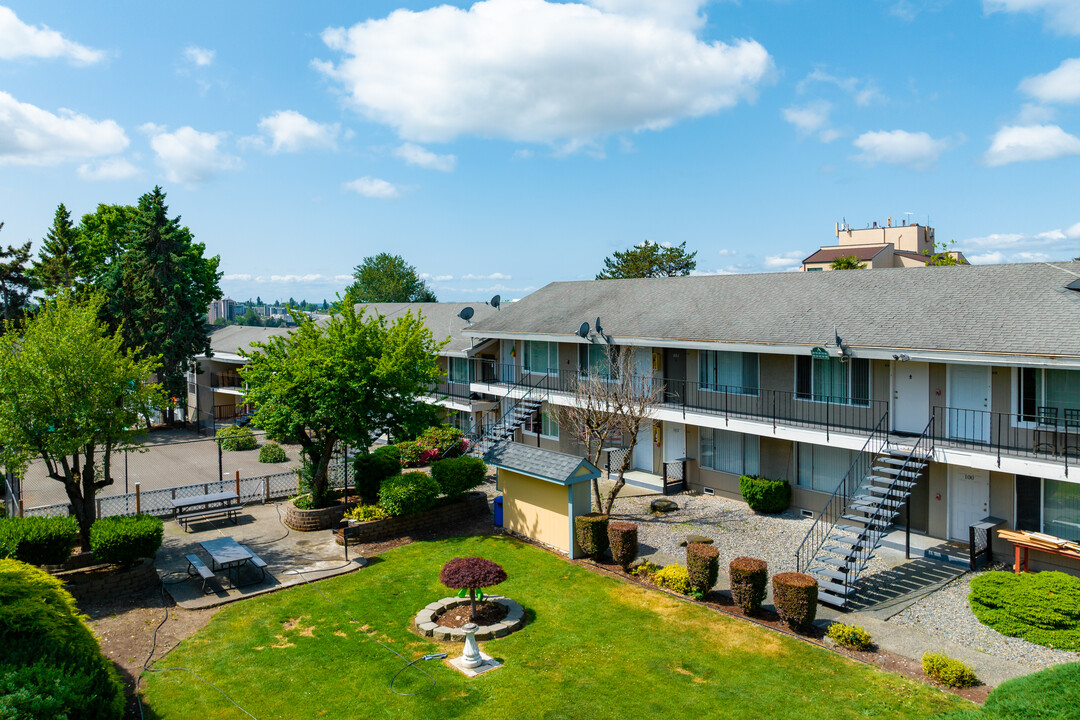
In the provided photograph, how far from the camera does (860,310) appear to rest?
20.5 meters

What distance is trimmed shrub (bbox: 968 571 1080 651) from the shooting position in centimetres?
1319

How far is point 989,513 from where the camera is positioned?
690 inches

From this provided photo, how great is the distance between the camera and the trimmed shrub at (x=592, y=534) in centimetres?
1792

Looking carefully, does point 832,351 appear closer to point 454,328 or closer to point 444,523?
point 444,523

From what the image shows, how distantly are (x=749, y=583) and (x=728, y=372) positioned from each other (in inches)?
412

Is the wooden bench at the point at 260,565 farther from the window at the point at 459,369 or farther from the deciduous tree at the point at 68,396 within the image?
the window at the point at 459,369

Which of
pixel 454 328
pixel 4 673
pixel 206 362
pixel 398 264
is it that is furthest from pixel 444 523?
pixel 398 264

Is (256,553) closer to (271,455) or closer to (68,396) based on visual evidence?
(68,396)

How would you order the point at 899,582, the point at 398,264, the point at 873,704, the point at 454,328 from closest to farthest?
the point at 873,704 → the point at 899,582 → the point at 454,328 → the point at 398,264

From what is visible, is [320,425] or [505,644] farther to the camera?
[320,425]

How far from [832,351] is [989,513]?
5.76m

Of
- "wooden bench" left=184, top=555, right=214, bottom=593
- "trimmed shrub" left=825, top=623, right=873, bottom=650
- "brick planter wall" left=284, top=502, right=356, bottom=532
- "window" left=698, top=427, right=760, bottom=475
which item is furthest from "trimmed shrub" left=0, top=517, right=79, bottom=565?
"window" left=698, top=427, right=760, bottom=475

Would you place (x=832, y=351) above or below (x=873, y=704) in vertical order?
above

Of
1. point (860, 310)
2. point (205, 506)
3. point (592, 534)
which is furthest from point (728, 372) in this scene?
point (205, 506)
